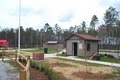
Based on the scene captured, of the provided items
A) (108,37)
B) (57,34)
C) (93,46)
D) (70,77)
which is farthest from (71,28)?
(70,77)

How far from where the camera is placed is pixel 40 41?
111125 millimetres

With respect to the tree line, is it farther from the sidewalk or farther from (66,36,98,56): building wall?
the sidewalk

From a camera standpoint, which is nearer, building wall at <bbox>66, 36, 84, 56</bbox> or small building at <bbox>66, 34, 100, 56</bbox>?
small building at <bbox>66, 34, 100, 56</bbox>

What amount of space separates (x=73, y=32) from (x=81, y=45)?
6366 centimetres

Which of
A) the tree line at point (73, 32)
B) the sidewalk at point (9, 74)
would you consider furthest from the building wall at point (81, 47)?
the tree line at point (73, 32)

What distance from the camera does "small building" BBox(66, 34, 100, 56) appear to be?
34.8 metres

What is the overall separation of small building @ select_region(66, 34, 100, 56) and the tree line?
35939 mm

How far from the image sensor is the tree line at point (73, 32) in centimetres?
8794

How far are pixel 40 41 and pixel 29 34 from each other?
5430 millimetres

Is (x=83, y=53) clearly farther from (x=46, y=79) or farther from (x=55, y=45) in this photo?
(x=55, y=45)

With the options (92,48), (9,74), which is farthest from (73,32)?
(9,74)

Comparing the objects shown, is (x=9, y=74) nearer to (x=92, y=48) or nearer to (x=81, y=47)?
(x=81, y=47)

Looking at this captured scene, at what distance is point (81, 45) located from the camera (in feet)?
115

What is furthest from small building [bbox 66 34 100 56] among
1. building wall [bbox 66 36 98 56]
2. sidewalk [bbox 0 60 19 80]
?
sidewalk [bbox 0 60 19 80]
